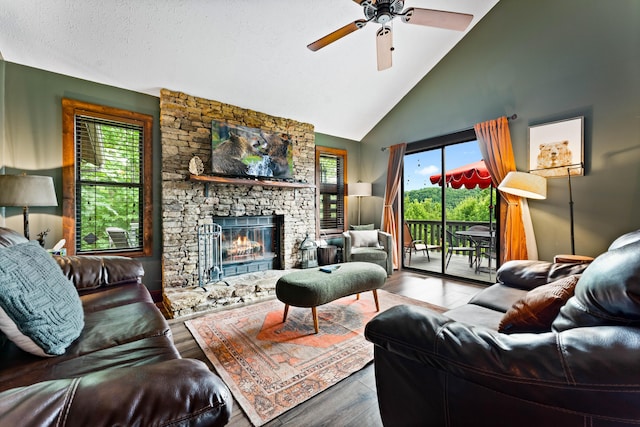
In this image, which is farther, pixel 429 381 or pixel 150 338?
pixel 150 338

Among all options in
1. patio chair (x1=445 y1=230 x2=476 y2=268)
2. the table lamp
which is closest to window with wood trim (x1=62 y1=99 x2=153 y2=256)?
the table lamp

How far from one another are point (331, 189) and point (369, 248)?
156cm

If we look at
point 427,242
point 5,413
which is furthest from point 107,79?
point 427,242

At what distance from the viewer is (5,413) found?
0.53m

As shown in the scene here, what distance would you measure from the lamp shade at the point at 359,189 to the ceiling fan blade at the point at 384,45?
2708 mm

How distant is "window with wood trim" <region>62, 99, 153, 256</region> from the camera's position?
295 cm

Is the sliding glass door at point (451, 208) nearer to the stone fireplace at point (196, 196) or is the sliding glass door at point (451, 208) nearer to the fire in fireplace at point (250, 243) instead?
the stone fireplace at point (196, 196)

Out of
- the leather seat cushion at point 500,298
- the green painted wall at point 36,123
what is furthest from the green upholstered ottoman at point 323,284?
the green painted wall at point 36,123

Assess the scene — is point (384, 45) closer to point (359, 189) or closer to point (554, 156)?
point (554, 156)

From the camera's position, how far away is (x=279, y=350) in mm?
2086

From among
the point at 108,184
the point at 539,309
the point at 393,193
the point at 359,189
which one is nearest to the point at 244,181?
the point at 108,184

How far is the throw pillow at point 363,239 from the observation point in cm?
460

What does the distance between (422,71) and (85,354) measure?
523 cm

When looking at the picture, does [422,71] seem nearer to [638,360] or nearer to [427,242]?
[427,242]
